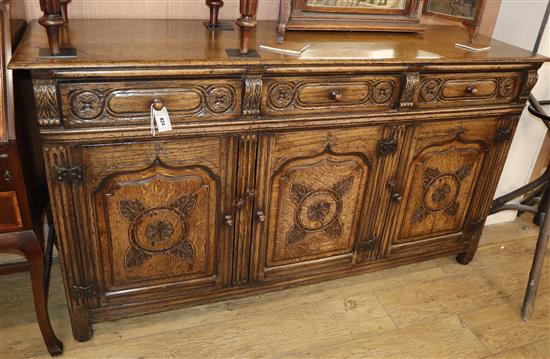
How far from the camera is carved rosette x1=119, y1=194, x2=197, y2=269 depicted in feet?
5.14

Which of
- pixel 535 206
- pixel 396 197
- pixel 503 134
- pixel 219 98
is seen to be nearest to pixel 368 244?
pixel 396 197

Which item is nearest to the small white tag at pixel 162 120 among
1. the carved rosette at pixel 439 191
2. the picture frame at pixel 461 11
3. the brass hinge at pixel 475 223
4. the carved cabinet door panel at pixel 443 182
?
the carved cabinet door panel at pixel 443 182

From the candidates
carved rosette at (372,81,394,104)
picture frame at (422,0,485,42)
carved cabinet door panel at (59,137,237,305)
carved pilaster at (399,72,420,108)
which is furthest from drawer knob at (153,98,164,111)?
picture frame at (422,0,485,42)

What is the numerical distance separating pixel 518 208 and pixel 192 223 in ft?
5.65

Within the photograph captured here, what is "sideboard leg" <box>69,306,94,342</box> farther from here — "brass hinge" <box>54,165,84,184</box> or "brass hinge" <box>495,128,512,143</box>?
"brass hinge" <box>495,128,512,143</box>

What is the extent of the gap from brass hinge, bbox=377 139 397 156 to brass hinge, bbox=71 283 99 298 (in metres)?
1.11

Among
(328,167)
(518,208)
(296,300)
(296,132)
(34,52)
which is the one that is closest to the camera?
(34,52)

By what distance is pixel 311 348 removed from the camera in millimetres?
1809

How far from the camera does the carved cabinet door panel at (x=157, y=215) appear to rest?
4.82ft

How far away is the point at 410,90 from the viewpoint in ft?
5.51

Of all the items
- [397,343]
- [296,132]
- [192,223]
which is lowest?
[397,343]

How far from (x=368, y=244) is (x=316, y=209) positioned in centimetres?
33

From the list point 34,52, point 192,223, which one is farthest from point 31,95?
point 192,223

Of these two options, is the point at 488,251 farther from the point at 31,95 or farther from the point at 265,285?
the point at 31,95
